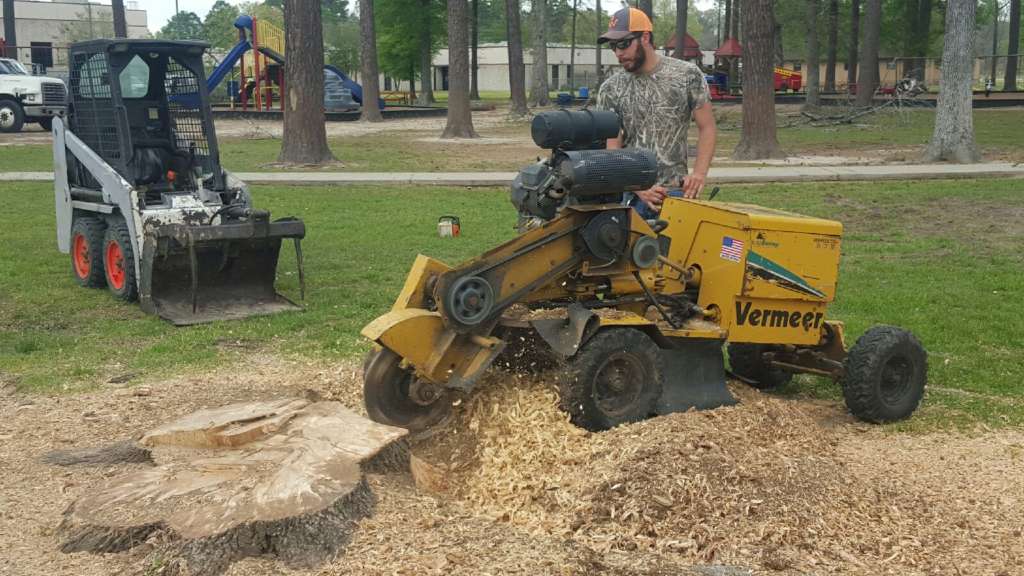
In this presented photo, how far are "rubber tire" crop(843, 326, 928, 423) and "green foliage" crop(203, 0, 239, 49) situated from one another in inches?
3293

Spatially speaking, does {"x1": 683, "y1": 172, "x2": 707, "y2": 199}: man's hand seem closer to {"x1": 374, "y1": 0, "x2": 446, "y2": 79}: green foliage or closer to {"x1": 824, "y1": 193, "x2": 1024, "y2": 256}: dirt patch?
{"x1": 824, "y1": 193, "x2": 1024, "y2": 256}: dirt patch

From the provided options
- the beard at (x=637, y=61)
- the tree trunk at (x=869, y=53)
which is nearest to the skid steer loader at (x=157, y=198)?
the beard at (x=637, y=61)

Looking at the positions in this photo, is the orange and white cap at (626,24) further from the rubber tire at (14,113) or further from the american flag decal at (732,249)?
the rubber tire at (14,113)

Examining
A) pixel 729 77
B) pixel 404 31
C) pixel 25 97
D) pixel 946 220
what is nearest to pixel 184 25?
pixel 404 31

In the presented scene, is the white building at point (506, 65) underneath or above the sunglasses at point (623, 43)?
above

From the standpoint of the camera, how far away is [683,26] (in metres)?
44.0

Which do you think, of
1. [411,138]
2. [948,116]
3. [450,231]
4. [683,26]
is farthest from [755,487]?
[683,26]

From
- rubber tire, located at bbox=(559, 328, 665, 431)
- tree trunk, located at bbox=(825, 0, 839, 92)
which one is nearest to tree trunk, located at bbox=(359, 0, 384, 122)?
tree trunk, located at bbox=(825, 0, 839, 92)

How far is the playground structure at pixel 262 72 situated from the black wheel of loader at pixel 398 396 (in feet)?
96.5

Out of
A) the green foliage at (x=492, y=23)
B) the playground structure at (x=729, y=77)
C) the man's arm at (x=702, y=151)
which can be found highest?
the green foliage at (x=492, y=23)

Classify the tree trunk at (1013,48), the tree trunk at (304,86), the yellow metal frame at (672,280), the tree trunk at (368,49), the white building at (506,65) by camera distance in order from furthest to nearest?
the white building at (506,65) < the tree trunk at (1013,48) < the tree trunk at (368,49) < the tree trunk at (304,86) < the yellow metal frame at (672,280)

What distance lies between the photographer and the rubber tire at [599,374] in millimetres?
5418

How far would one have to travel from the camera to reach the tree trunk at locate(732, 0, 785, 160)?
803 inches

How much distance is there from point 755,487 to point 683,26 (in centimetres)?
4110
